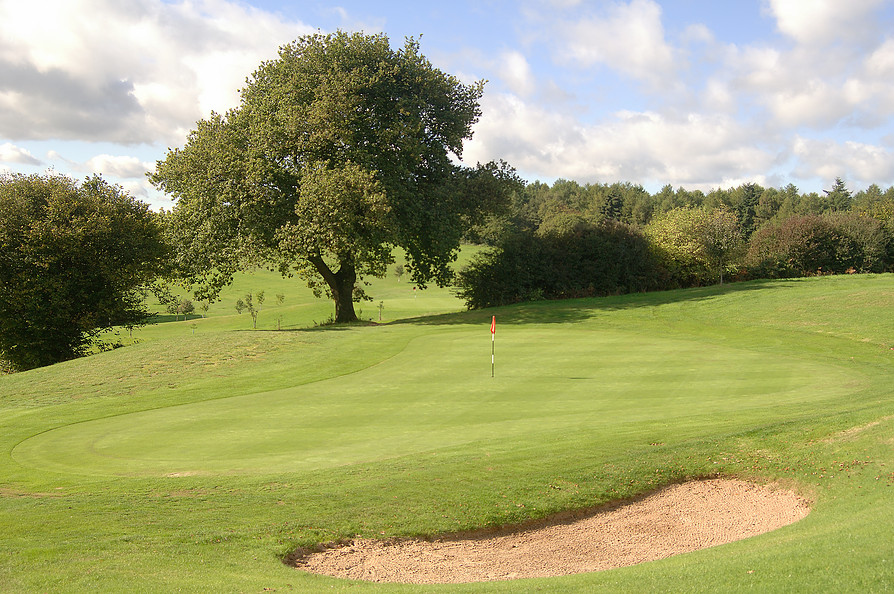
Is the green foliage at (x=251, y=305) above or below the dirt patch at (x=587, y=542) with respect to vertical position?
above

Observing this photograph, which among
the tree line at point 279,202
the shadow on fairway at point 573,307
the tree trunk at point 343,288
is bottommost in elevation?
the shadow on fairway at point 573,307

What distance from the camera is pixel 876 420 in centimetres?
1140

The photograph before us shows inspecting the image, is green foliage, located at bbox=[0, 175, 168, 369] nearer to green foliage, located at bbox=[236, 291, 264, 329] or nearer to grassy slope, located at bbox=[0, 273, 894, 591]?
grassy slope, located at bbox=[0, 273, 894, 591]

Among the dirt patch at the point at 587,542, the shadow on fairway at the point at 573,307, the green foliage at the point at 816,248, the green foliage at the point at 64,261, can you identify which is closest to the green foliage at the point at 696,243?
the shadow on fairway at the point at 573,307

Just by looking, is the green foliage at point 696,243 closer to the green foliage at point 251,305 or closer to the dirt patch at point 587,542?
the green foliage at point 251,305

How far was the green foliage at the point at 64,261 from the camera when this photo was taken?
3058 cm

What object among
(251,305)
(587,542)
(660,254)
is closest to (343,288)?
(251,305)

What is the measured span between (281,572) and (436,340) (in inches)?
753

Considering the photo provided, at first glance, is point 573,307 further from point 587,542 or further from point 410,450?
point 587,542

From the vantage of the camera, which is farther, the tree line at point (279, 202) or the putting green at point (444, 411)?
the tree line at point (279, 202)

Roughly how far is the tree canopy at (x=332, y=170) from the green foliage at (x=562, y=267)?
713cm

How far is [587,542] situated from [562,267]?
121 ft

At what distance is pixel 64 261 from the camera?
105ft

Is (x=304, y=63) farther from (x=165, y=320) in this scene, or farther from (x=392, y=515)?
(x=165, y=320)
